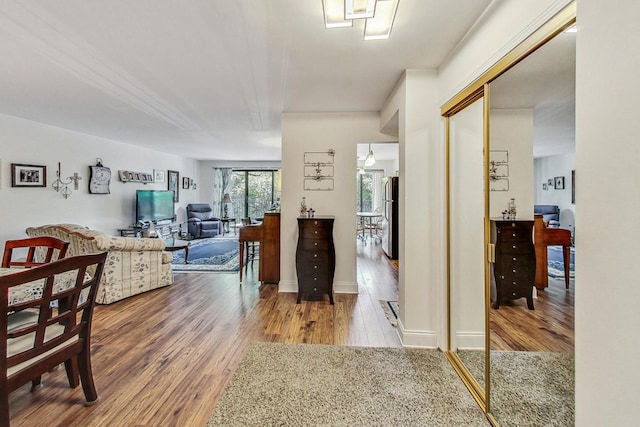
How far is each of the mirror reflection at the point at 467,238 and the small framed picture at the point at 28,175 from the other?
237 inches

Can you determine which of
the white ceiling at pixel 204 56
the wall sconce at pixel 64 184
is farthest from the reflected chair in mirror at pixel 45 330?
the wall sconce at pixel 64 184

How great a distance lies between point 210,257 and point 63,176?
292cm

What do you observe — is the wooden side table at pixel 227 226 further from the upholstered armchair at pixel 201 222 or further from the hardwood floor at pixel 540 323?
the hardwood floor at pixel 540 323

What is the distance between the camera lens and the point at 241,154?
8250 mm

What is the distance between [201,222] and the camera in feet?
28.5

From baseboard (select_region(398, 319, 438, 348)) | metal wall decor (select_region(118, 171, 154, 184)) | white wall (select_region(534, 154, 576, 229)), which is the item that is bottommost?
baseboard (select_region(398, 319, 438, 348))

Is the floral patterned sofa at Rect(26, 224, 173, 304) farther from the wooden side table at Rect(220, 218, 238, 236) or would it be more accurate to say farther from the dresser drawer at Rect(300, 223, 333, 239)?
the wooden side table at Rect(220, 218, 238, 236)

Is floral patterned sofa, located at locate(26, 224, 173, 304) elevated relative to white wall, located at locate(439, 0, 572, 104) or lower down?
lower down

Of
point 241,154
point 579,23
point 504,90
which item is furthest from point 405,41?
point 241,154

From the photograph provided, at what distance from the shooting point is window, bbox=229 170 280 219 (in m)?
9.88

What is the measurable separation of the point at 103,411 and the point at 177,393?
1.33 feet

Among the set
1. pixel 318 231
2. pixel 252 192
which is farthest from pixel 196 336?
pixel 252 192

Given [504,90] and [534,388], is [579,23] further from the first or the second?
[534,388]

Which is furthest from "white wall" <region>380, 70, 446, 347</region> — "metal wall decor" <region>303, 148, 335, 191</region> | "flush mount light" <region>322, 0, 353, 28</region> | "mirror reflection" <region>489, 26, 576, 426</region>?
"metal wall decor" <region>303, 148, 335, 191</region>
